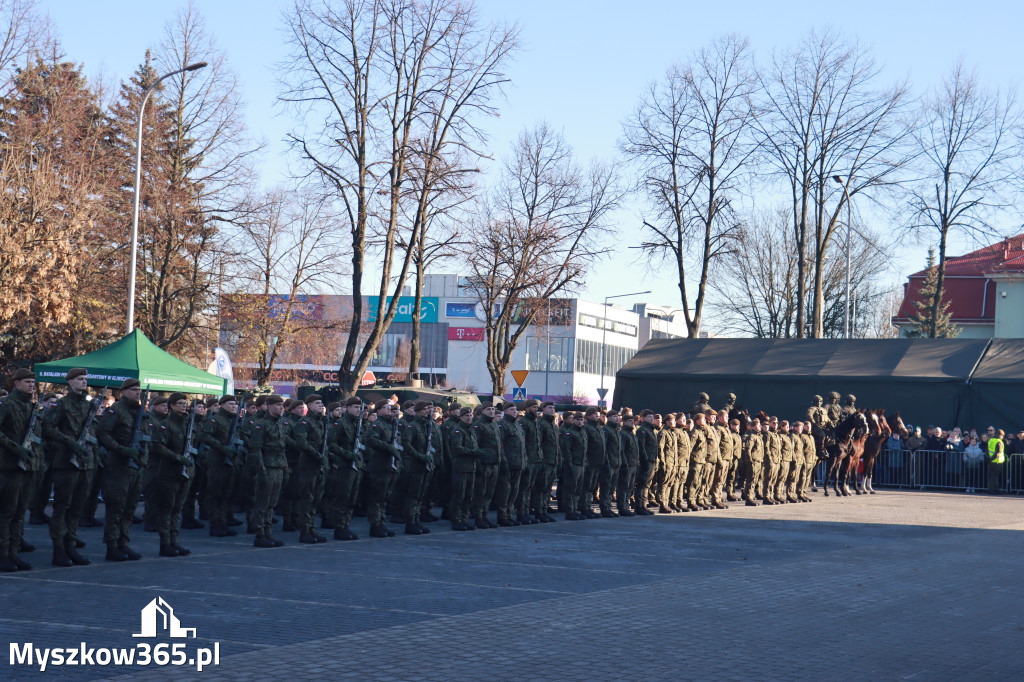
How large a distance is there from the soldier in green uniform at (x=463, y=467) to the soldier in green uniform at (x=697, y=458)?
601 centimetres

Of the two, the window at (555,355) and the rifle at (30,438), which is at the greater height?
the window at (555,355)

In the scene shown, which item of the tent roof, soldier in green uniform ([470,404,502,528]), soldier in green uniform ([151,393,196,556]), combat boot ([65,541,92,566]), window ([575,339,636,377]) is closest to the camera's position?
combat boot ([65,541,92,566])

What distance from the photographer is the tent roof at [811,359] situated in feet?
105

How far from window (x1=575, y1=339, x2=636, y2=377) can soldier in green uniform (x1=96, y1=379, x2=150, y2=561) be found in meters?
83.9

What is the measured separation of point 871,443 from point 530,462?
12.7 metres

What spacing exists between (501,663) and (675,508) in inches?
551

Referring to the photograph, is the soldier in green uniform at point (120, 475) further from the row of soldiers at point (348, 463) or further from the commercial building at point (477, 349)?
the commercial building at point (477, 349)

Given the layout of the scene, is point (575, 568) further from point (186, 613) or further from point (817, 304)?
point (817, 304)

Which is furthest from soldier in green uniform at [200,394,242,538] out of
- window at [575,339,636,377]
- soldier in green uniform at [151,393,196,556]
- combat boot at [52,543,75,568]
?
window at [575,339,636,377]

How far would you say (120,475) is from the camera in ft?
39.8

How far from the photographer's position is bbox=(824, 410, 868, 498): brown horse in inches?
1044

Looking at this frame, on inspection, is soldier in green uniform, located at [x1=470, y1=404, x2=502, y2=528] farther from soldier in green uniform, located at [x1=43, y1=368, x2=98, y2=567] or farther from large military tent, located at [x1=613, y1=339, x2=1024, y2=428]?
large military tent, located at [x1=613, y1=339, x2=1024, y2=428]

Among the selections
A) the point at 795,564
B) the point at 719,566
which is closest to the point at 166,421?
the point at 719,566

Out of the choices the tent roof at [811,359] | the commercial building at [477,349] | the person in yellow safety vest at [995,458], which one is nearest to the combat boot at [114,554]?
the person in yellow safety vest at [995,458]
